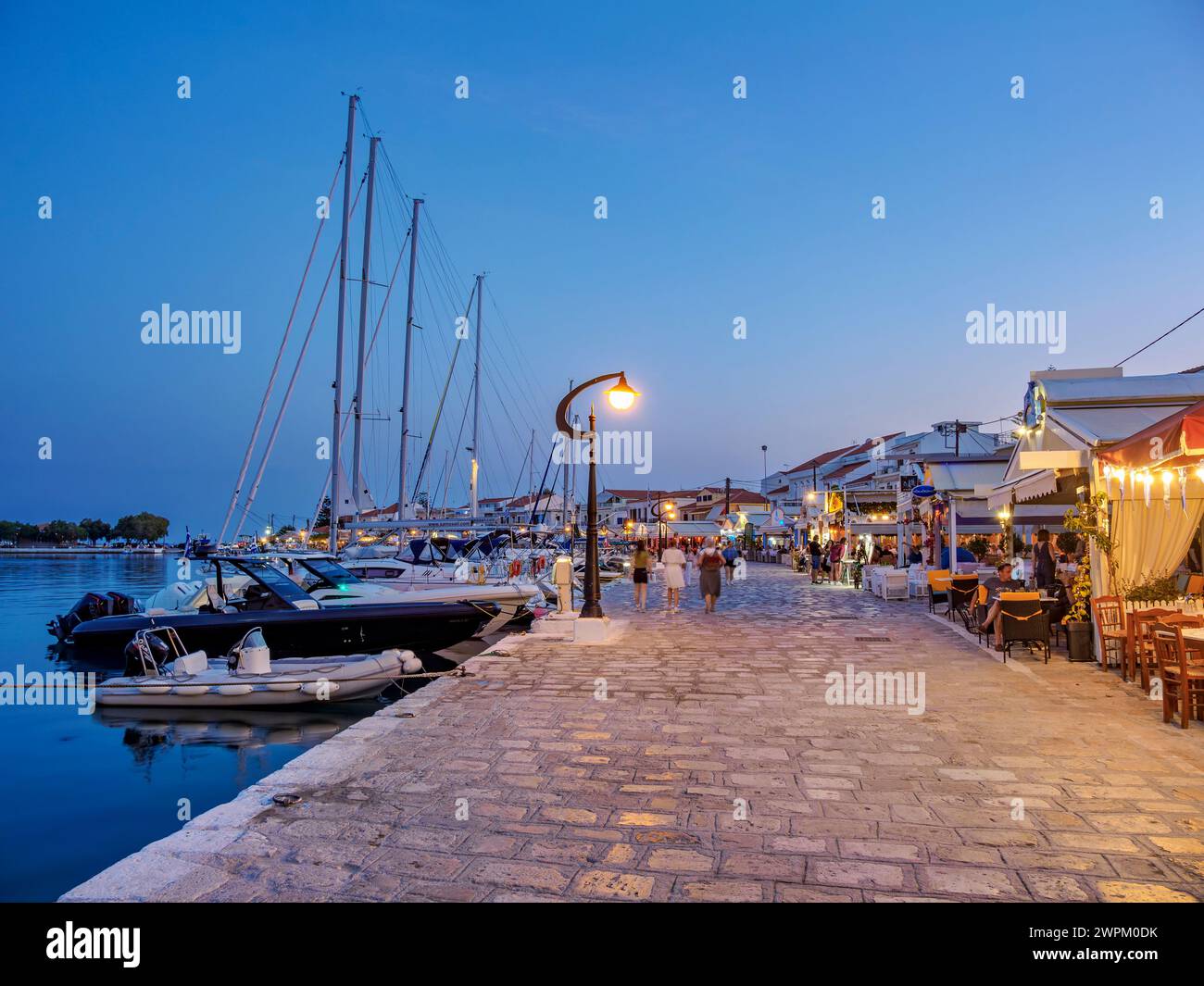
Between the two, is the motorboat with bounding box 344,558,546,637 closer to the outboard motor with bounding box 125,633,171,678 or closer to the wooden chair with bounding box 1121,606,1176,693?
the outboard motor with bounding box 125,633,171,678

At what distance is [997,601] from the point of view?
1000cm

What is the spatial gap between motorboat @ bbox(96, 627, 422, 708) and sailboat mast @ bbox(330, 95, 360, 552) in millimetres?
10782

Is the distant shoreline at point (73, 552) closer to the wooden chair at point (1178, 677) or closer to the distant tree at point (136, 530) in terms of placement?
the distant tree at point (136, 530)

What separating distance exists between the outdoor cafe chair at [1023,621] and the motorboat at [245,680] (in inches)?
304

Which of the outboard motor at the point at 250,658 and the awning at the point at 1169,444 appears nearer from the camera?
the awning at the point at 1169,444

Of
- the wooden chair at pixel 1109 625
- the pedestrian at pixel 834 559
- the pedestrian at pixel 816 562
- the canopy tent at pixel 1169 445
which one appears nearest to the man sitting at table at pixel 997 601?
the wooden chair at pixel 1109 625

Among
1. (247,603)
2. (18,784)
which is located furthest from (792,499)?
(18,784)

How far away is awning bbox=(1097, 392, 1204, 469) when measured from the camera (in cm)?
622

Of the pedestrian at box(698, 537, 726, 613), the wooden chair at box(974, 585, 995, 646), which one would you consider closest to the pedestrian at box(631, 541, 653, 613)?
the pedestrian at box(698, 537, 726, 613)

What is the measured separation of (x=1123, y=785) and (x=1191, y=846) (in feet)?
3.27

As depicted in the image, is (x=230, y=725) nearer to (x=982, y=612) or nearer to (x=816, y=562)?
(x=982, y=612)

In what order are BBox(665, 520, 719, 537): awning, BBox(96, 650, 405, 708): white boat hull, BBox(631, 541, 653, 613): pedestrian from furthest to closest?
BBox(665, 520, 719, 537): awning → BBox(631, 541, 653, 613): pedestrian → BBox(96, 650, 405, 708): white boat hull

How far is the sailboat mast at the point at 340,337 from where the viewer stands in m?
22.3
